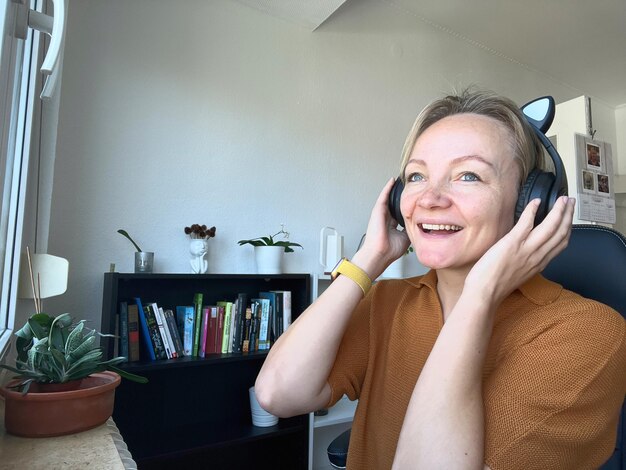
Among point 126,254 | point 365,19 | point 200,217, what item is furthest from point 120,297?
point 365,19

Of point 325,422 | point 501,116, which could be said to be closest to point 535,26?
point 501,116

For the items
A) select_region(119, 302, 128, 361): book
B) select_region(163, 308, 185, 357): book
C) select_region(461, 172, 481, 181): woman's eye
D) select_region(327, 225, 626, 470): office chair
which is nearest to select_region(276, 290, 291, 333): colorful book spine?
select_region(163, 308, 185, 357): book

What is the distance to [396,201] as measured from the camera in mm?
986

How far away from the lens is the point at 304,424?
2.09 metres

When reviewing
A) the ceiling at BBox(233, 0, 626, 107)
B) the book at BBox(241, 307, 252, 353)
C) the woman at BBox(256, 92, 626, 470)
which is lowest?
the book at BBox(241, 307, 252, 353)

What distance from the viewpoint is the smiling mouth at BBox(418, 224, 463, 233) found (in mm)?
818

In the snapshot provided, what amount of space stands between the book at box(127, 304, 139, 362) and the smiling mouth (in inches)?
54.4

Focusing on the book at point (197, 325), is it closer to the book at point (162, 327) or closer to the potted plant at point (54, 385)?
the book at point (162, 327)

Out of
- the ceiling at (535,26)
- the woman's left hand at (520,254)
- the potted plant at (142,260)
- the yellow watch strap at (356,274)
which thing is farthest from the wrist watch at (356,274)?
the ceiling at (535,26)

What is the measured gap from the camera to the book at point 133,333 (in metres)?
1.75

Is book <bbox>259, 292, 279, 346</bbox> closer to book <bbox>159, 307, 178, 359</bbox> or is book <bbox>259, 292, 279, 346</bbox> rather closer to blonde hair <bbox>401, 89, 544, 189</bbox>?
book <bbox>159, 307, 178, 359</bbox>

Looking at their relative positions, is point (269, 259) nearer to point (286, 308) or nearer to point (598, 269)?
point (286, 308)

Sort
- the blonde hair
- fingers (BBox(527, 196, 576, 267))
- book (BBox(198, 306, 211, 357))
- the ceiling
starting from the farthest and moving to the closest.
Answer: the ceiling, book (BBox(198, 306, 211, 357)), the blonde hair, fingers (BBox(527, 196, 576, 267))

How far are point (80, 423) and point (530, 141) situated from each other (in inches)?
40.4
